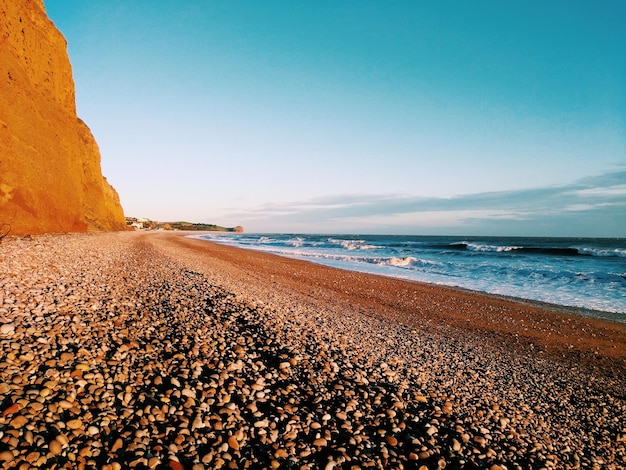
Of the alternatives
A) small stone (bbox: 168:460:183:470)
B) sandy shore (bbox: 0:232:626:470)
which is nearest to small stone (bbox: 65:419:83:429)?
sandy shore (bbox: 0:232:626:470)

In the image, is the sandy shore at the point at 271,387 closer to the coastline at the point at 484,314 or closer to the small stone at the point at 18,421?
the small stone at the point at 18,421

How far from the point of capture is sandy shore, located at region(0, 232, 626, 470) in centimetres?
356

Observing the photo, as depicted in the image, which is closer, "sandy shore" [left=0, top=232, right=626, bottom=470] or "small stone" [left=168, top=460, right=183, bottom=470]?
"small stone" [left=168, top=460, right=183, bottom=470]

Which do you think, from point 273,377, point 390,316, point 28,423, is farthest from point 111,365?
point 390,316

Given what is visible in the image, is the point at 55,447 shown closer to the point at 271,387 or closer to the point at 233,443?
the point at 233,443

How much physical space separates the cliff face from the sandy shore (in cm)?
1334

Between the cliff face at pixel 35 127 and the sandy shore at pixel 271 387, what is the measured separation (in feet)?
43.8

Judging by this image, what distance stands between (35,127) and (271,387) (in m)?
28.7

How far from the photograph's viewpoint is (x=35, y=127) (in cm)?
2320

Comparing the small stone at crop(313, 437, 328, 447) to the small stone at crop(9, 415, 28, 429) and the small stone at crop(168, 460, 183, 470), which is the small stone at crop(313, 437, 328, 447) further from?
the small stone at crop(9, 415, 28, 429)

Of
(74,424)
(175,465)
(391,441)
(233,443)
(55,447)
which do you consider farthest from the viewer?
(391,441)

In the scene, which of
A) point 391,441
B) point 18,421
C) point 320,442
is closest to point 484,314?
point 391,441

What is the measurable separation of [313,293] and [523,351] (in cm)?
812

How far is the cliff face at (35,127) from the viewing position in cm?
1939
